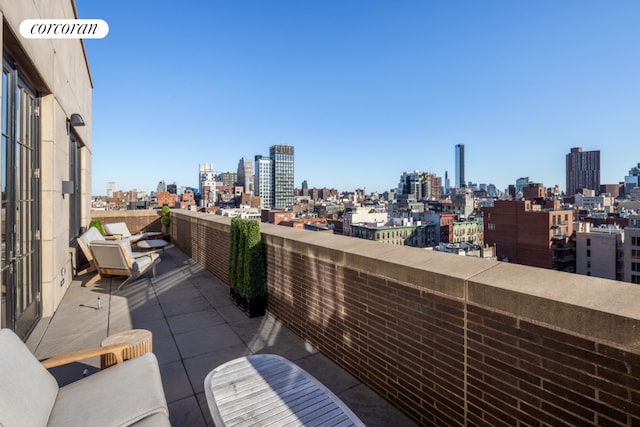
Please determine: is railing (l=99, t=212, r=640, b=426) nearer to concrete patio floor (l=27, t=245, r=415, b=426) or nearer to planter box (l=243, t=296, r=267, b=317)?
concrete patio floor (l=27, t=245, r=415, b=426)

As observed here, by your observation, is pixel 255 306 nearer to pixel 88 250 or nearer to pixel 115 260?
pixel 115 260

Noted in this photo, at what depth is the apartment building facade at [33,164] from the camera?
3.96 metres

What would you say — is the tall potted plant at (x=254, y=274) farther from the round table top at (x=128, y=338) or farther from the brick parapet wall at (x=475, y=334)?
the round table top at (x=128, y=338)

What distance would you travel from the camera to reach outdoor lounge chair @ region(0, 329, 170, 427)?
1.93 metres

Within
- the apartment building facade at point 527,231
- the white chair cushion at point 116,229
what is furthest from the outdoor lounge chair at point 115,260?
the apartment building facade at point 527,231

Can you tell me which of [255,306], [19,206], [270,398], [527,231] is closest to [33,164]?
[19,206]

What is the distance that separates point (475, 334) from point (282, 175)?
178121 mm

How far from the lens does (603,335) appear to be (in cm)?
167

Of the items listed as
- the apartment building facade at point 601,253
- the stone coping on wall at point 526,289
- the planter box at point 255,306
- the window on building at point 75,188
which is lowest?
the apartment building facade at point 601,253

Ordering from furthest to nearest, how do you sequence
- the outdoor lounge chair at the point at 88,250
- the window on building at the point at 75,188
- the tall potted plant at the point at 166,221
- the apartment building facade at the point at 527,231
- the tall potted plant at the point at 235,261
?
the apartment building facade at the point at 527,231, the tall potted plant at the point at 166,221, the window on building at the point at 75,188, the outdoor lounge chair at the point at 88,250, the tall potted plant at the point at 235,261

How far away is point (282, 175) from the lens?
177500 mm

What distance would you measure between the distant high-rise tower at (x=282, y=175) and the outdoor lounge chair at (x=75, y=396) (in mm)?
170876

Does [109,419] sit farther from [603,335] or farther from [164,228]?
[164,228]

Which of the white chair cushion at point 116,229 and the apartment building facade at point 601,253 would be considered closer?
the white chair cushion at point 116,229
